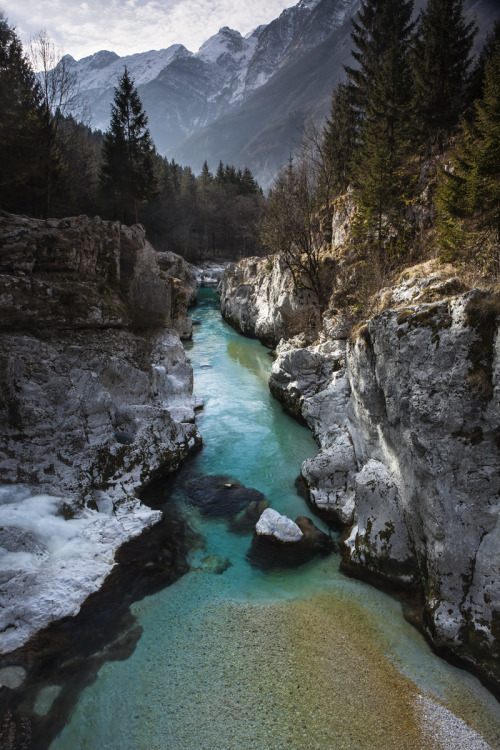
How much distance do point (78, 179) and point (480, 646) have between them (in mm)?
43343

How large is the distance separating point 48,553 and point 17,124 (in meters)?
21.6

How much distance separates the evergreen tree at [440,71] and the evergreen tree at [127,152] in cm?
2088

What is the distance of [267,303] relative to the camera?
99.2 feet

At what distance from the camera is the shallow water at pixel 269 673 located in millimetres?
5934

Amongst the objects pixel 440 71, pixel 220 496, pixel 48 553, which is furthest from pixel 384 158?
pixel 48 553

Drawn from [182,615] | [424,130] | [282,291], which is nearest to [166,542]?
[182,615]

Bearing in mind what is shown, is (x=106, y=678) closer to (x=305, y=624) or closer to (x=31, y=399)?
(x=305, y=624)

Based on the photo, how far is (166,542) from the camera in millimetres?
10094

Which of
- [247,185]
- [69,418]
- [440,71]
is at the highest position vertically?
[247,185]

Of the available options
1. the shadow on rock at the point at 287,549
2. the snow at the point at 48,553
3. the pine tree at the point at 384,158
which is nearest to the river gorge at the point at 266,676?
the shadow on rock at the point at 287,549

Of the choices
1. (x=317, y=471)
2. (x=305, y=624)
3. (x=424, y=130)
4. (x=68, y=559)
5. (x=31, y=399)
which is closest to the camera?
(x=305, y=624)

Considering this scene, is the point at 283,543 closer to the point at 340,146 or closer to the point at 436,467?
the point at 436,467

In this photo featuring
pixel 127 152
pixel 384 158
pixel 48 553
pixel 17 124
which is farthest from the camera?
pixel 127 152

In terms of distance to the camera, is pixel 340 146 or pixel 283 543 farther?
pixel 340 146
